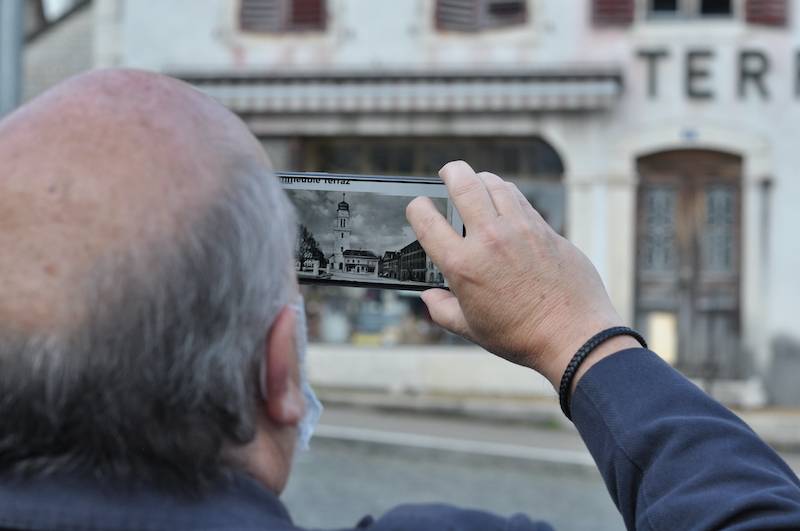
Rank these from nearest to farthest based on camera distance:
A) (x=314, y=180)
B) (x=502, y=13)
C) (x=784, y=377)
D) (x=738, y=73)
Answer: (x=314, y=180) < (x=784, y=377) < (x=738, y=73) < (x=502, y=13)

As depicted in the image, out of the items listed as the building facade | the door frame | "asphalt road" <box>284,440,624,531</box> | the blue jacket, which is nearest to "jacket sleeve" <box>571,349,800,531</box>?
the blue jacket

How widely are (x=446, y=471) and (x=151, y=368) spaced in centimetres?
819

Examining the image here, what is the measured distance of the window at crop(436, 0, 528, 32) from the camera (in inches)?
484

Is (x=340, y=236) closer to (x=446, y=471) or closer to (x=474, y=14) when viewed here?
(x=446, y=471)

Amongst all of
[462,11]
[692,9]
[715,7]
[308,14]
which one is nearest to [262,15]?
[308,14]

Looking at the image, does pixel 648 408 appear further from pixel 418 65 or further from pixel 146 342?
pixel 418 65

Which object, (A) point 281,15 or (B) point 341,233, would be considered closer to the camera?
(B) point 341,233

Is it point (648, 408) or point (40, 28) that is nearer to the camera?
point (648, 408)

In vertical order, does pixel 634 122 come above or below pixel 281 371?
below

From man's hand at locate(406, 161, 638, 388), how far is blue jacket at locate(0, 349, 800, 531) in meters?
0.06

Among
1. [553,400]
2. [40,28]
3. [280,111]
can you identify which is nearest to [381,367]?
[553,400]

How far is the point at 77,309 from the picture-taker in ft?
3.10

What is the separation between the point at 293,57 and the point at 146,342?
12.0 meters

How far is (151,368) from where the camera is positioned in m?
0.97
